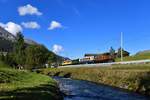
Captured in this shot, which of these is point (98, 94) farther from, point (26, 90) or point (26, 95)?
point (26, 95)

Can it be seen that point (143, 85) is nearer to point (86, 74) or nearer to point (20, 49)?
point (86, 74)

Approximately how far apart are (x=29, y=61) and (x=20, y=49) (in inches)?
1229

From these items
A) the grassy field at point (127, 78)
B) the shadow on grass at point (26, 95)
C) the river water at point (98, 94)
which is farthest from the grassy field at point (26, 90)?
the grassy field at point (127, 78)

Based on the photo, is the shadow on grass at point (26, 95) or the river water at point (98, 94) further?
the river water at point (98, 94)

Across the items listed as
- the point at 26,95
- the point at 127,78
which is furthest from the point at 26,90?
the point at 127,78

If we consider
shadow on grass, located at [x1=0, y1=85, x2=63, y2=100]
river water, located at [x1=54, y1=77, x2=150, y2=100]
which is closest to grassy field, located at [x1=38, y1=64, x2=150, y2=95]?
river water, located at [x1=54, y1=77, x2=150, y2=100]

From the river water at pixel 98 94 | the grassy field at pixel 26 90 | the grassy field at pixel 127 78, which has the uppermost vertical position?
the grassy field at pixel 127 78

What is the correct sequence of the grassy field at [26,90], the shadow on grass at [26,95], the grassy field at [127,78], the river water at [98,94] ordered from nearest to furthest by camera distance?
the shadow on grass at [26,95] → the grassy field at [26,90] → the river water at [98,94] → the grassy field at [127,78]

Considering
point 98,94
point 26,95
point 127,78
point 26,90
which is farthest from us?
point 127,78

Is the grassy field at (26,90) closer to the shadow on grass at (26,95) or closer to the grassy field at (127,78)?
the shadow on grass at (26,95)

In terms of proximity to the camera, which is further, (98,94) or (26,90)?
(98,94)

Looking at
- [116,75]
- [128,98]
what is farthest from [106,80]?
[128,98]

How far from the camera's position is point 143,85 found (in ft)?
180

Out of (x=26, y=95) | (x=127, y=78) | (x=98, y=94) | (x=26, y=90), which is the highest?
(x=127, y=78)
